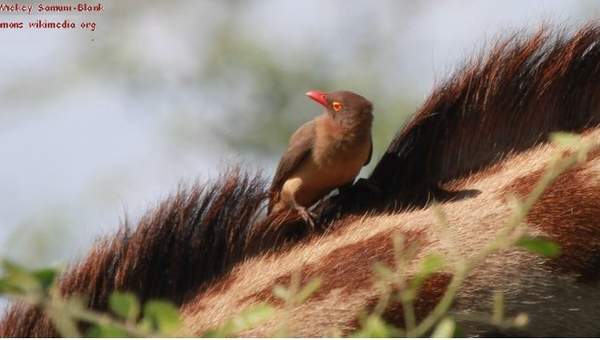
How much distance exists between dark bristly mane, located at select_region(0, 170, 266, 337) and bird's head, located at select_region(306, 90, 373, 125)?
824 mm

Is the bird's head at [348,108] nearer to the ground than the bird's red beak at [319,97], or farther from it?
nearer to the ground

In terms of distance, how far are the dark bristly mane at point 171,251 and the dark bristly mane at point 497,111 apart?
605mm

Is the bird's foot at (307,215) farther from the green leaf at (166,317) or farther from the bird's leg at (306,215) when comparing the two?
the green leaf at (166,317)

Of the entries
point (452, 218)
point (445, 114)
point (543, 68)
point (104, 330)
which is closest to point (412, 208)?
point (452, 218)

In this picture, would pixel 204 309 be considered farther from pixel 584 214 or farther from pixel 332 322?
pixel 584 214

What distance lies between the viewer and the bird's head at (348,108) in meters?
5.02

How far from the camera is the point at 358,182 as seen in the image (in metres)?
4.55

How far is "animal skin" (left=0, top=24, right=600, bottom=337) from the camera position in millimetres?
3824

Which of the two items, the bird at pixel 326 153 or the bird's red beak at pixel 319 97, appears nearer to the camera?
the bird at pixel 326 153

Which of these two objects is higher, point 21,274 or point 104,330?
point 21,274

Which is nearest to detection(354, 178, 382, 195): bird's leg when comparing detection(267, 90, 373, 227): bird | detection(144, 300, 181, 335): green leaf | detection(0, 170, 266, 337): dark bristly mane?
detection(267, 90, 373, 227): bird

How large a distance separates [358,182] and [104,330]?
117 inches

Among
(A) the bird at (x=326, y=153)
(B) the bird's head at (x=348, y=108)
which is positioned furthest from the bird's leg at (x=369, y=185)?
(B) the bird's head at (x=348, y=108)

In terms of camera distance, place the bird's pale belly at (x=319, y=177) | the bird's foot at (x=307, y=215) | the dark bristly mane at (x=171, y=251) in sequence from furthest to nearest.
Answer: the bird's pale belly at (x=319, y=177)
the bird's foot at (x=307, y=215)
the dark bristly mane at (x=171, y=251)
